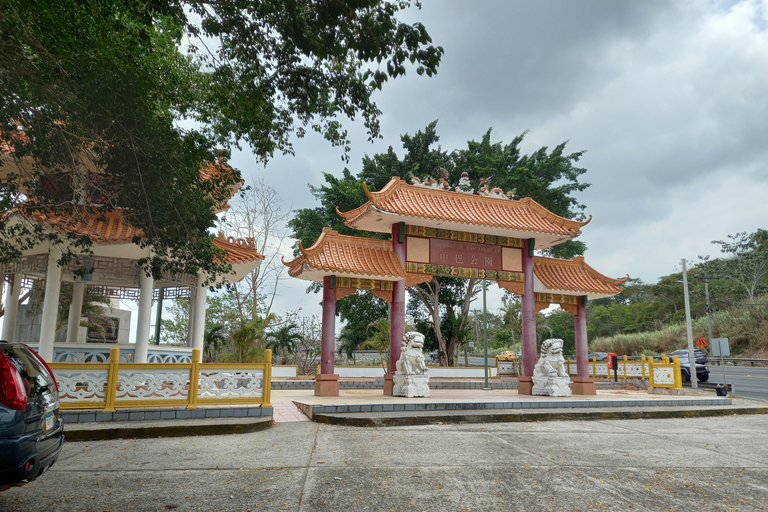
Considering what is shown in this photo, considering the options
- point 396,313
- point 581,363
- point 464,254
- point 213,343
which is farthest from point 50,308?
point 581,363

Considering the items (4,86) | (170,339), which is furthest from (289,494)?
(170,339)

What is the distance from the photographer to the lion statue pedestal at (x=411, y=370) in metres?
10.3

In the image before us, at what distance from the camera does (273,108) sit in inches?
257

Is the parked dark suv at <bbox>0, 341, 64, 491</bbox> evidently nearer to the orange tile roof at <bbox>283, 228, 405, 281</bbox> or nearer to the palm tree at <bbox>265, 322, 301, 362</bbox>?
the orange tile roof at <bbox>283, 228, 405, 281</bbox>

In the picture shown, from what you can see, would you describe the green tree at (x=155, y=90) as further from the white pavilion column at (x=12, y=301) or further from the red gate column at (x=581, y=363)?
the red gate column at (x=581, y=363)

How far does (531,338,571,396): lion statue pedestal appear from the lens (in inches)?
458

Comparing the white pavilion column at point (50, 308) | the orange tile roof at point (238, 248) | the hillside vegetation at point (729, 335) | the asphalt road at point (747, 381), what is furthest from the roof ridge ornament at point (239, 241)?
the hillside vegetation at point (729, 335)

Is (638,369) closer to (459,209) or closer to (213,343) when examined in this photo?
(459,209)

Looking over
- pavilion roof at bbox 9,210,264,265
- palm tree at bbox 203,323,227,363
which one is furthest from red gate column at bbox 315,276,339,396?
palm tree at bbox 203,323,227,363

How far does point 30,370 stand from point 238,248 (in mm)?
7676

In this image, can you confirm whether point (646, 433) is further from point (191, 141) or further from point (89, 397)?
point (89, 397)

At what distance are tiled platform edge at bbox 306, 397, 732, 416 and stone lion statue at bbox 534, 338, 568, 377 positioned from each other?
1554 mm

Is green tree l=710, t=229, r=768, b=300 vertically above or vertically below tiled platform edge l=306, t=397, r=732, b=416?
above

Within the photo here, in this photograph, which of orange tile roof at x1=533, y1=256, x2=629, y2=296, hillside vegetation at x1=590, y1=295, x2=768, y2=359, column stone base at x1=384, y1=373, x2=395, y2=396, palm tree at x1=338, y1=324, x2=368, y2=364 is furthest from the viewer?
hillside vegetation at x1=590, y1=295, x2=768, y2=359
